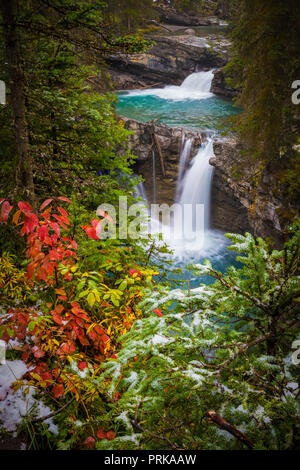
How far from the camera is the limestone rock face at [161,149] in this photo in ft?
44.9

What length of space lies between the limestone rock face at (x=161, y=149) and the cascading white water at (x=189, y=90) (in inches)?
360

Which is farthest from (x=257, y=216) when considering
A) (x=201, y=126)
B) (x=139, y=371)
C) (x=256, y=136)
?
(x=139, y=371)

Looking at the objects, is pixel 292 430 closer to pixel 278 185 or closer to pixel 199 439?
pixel 199 439

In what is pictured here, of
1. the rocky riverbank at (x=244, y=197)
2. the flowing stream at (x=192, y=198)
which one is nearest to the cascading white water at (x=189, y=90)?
the flowing stream at (x=192, y=198)

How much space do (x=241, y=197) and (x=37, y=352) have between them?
33.4 ft

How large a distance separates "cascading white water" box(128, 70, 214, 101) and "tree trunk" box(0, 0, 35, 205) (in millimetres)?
20863

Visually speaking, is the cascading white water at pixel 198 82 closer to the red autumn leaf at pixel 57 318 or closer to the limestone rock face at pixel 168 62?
the limestone rock face at pixel 168 62

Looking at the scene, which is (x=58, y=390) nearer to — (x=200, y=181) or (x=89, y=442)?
(x=89, y=442)

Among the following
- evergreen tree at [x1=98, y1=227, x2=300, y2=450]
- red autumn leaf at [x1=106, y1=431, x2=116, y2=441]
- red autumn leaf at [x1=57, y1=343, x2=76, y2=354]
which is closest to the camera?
evergreen tree at [x1=98, y1=227, x2=300, y2=450]

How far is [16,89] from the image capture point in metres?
2.62

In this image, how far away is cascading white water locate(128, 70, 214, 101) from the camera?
2138 centimetres

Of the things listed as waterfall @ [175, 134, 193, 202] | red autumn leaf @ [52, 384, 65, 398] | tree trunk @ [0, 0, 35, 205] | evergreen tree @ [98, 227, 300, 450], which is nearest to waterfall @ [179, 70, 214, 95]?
waterfall @ [175, 134, 193, 202]

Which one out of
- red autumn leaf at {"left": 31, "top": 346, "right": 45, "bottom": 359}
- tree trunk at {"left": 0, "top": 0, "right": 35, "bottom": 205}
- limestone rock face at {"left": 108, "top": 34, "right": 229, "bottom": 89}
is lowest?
red autumn leaf at {"left": 31, "top": 346, "right": 45, "bottom": 359}

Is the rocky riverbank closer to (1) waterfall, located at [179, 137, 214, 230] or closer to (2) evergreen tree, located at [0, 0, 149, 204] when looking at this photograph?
(1) waterfall, located at [179, 137, 214, 230]
